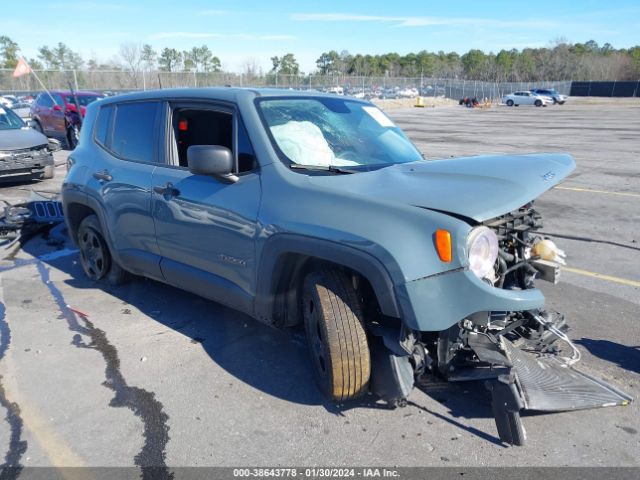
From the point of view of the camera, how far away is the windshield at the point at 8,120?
11.2m

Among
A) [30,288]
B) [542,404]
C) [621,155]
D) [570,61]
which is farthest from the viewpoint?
[570,61]

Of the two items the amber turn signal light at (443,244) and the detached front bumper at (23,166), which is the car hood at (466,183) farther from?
the detached front bumper at (23,166)

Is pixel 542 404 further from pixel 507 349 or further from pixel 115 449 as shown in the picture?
pixel 115 449

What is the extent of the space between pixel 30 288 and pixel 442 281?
14.7 feet

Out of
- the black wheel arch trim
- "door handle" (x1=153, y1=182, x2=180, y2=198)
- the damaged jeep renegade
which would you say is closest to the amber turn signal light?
the damaged jeep renegade

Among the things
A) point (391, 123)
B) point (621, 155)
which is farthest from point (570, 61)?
point (391, 123)

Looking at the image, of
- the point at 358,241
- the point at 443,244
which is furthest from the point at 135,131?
the point at 443,244

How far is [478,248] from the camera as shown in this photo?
105 inches

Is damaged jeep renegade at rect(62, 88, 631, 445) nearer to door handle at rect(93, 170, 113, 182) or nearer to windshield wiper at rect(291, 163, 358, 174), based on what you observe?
windshield wiper at rect(291, 163, 358, 174)

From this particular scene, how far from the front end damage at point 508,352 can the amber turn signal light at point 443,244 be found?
103 millimetres

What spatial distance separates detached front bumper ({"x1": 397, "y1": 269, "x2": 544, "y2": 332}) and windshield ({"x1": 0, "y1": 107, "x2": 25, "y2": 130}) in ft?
37.3

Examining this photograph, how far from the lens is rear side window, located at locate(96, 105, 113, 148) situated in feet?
16.2

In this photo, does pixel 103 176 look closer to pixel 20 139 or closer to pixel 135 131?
pixel 135 131

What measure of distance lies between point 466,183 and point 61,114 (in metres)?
16.4
